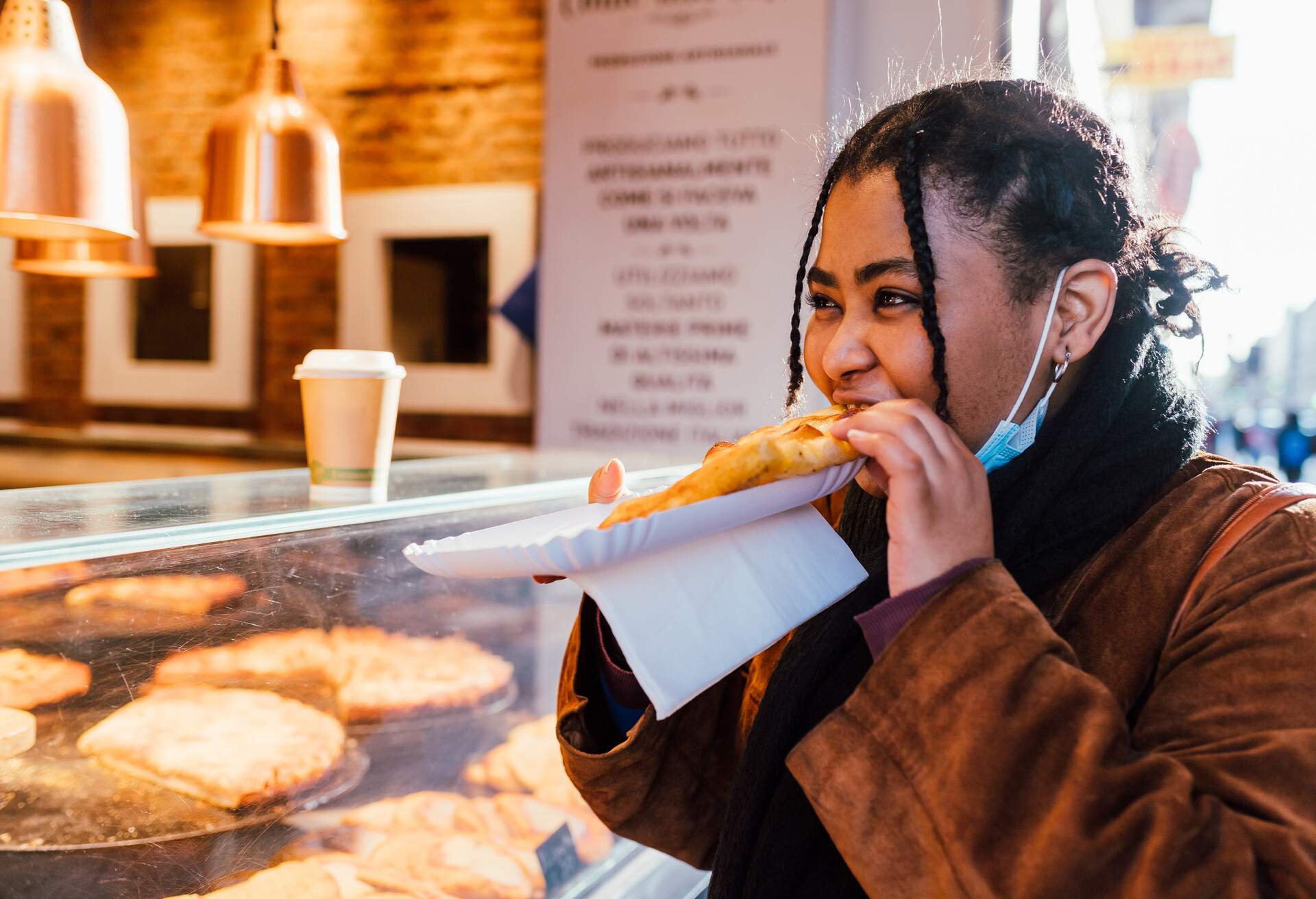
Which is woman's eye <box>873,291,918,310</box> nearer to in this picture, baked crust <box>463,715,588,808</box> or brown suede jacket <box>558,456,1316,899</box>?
brown suede jacket <box>558,456,1316,899</box>

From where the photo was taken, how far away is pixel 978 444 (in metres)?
1.22

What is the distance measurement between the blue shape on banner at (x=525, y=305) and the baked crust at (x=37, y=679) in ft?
12.1

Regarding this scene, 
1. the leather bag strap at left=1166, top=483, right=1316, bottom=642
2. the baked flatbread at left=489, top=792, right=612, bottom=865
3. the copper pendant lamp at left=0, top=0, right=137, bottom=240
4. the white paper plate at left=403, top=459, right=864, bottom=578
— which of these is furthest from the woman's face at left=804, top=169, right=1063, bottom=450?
the copper pendant lamp at left=0, top=0, right=137, bottom=240

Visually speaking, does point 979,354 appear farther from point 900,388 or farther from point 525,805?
point 525,805

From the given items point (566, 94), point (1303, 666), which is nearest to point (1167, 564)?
point (1303, 666)

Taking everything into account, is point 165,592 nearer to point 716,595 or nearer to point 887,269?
point 716,595

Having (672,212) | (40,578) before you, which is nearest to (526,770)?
(40,578)

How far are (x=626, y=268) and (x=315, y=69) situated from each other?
8.39ft

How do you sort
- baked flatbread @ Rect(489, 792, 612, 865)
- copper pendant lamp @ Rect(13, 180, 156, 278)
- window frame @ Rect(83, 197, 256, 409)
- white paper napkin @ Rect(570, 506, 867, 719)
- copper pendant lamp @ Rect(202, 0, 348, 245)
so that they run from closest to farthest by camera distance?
1. white paper napkin @ Rect(570, 506, 867, 719)
2. baked flatbread @ Rect(489, 792, 612, 865)
3. copper pendant lamp @ Rect(202, 0, 348, 245)
4. copper pendant lamp @ Rect(13, 180, 156, 278)
5. window frame @ Rect(83, 197, 256, 409)

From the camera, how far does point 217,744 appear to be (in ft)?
4.89

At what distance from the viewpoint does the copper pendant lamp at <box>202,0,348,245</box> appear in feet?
7.62

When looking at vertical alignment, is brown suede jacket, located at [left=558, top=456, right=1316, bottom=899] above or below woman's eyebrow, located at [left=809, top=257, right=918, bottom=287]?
below

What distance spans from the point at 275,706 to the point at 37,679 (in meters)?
0.38

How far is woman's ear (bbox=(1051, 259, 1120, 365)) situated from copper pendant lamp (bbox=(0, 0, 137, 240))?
5.14 feet
